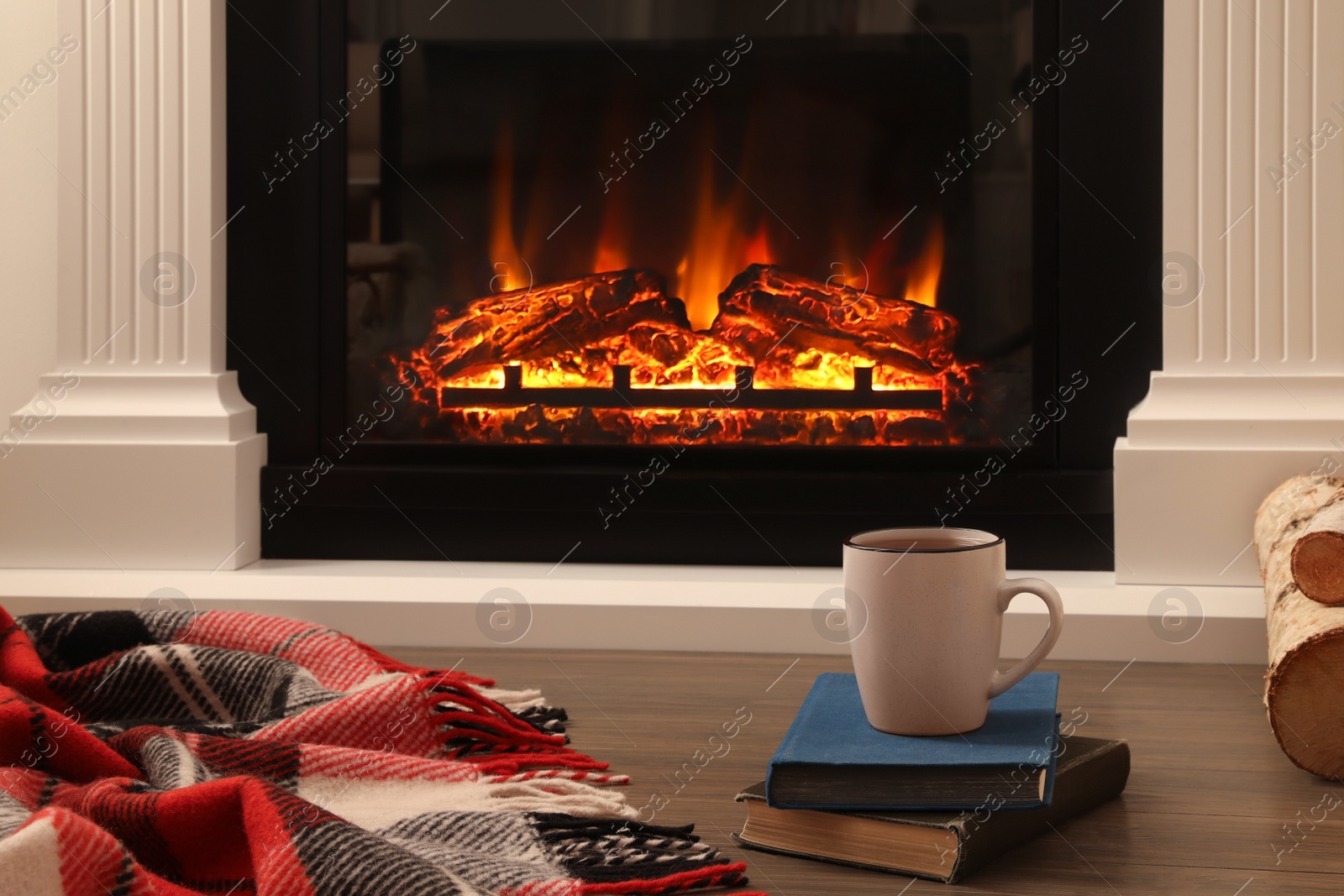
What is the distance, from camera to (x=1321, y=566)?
1.23m

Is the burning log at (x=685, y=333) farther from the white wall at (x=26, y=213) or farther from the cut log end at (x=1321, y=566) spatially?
the cut log end at (x=1321, y=566)

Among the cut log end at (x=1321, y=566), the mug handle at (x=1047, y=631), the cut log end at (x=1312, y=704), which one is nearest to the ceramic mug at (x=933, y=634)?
the mug handle at (x=1047, y=631)

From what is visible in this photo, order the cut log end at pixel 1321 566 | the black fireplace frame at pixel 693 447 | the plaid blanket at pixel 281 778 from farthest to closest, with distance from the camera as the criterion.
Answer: the black fireplace frame at pixel 693 447 → the cut log end at pixel 1321 566 → the plaid blanket at pixel 281 778

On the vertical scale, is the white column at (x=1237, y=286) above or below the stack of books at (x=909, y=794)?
above

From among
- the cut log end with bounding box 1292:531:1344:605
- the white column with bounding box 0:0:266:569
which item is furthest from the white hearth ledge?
the cut log end with bounding box 1292:531:1344:605

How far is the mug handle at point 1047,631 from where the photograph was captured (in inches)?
34.7

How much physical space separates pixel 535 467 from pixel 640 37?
2.47 feet

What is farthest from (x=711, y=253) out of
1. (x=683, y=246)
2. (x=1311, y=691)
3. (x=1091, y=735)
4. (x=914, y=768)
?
(x=914, y=768)

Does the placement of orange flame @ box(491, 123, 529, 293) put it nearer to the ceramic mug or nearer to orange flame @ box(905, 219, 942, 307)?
orange flame @ box(905, 219, 942, 307)

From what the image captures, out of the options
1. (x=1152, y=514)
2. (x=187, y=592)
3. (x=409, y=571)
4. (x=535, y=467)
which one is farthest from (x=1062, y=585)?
(x=187, y=592)

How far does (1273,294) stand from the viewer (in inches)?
75.2

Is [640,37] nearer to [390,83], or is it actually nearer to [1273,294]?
[390,83]

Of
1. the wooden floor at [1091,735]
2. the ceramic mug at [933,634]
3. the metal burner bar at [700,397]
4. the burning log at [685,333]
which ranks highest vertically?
the burning log at [685,333]

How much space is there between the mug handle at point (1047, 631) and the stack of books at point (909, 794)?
0.03 m
